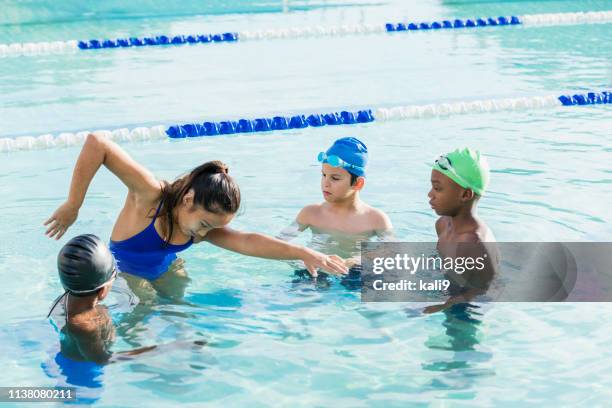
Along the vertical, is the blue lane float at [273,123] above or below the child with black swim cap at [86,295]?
below

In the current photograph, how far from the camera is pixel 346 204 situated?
500 cm

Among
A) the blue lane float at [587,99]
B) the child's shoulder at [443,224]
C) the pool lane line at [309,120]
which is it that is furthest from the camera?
the blue lane float at [587,99]

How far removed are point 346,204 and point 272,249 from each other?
1.03 metres

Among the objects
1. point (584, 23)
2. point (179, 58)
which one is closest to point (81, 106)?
point (179, 58)

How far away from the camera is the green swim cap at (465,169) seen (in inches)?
163

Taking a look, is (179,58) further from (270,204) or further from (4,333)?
(4,333)

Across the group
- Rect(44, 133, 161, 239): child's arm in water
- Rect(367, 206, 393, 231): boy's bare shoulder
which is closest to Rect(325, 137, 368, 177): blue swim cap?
Rect(367, 206, 393, 231): boy's bare shoulder

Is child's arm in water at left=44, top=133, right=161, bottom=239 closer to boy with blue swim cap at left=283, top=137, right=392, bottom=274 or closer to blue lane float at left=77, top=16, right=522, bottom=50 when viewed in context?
boy with blue swim cap at left=283, top=137, right=392, bottom=274

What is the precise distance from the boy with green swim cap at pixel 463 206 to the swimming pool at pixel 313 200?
0.17 m

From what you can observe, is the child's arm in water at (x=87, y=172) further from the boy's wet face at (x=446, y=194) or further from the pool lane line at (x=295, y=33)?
the pool lane line at (x=295, y=33)

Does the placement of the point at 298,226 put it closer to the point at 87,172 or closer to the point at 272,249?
the point at 272,249

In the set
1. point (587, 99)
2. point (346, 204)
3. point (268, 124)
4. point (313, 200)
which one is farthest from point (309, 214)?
point (587, 99)

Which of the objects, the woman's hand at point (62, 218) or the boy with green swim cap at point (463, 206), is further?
the boy with green swim cap at point (463, 206)

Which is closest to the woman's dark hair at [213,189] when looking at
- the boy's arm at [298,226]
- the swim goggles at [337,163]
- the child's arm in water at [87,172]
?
the child's arm in water at [87,172]
